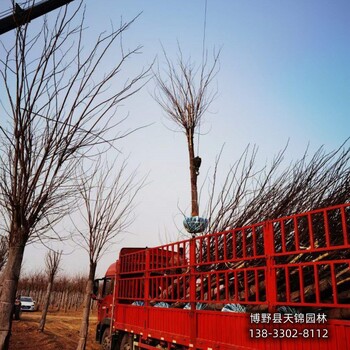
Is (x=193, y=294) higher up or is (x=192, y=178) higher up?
(x=192, y=178)

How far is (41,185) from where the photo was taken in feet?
11.9

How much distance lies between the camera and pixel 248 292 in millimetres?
3676

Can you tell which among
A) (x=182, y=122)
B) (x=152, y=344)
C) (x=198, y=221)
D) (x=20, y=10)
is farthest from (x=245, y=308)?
(x=182, y=122)

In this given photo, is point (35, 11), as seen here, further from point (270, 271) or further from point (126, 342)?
point (126, 342)

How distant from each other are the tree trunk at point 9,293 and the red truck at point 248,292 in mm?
2082

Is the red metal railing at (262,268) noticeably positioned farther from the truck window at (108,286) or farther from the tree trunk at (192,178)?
the truck window at (108,286)

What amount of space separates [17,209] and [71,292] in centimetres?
4606

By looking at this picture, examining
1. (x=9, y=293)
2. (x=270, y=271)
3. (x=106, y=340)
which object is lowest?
(x=106, y=340)

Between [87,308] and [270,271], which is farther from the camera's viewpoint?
[87,308]

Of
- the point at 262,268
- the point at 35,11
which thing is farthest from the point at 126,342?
the point at 35,11

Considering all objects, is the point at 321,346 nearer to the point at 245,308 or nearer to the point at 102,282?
the point at 245,308

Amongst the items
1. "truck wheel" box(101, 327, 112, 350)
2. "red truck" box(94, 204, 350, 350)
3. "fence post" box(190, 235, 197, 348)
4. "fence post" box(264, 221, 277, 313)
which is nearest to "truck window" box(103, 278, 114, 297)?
"truck wheel" box(101, 327, 112, 350)

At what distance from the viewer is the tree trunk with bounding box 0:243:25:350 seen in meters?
3.22

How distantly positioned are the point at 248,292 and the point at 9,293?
2.58 metres
